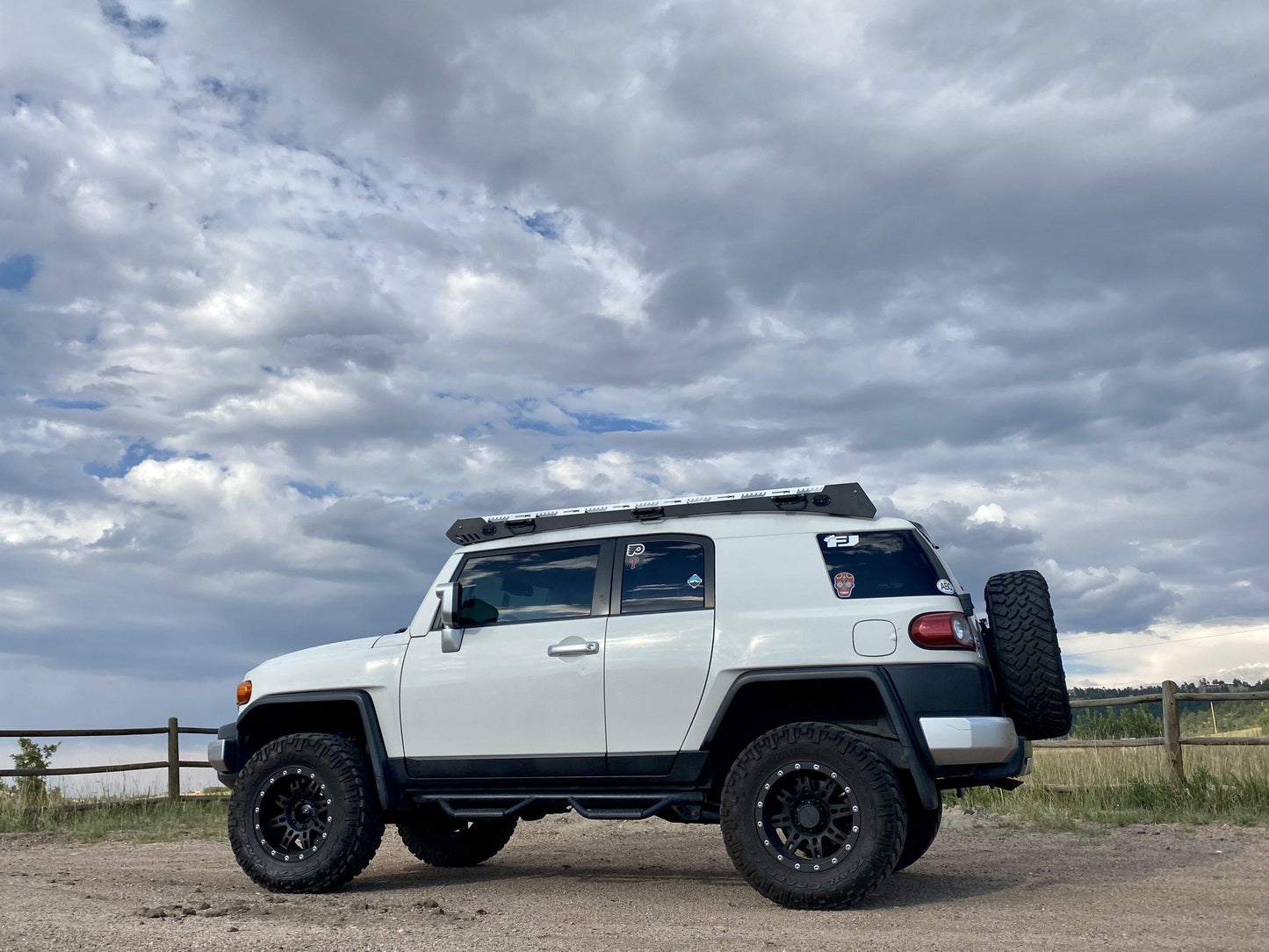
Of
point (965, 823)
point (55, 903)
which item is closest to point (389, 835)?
point (55, 903)

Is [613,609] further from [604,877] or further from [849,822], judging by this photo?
[604,877]

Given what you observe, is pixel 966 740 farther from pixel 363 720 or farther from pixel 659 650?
pixel 363 720

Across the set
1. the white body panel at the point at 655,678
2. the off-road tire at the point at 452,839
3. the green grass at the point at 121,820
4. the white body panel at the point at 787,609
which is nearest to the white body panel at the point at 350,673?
the off-road tire at the point at 452,839

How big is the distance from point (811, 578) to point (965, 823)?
6.18m

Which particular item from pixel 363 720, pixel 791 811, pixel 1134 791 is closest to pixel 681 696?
pixel 791 811

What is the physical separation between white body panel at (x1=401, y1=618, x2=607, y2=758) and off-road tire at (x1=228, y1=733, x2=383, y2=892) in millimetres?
429

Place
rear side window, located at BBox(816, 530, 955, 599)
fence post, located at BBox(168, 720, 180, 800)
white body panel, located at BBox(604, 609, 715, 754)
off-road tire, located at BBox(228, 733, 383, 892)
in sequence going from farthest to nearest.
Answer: fence post, located at BBox(168, 720, 180, 800) → off-road tire, located at BBox(228, 733, 383, 892) → white body panel, located at BBox(604, 609, 715, 754) → rear side window, located at BBox(816, 530, 955, 599)

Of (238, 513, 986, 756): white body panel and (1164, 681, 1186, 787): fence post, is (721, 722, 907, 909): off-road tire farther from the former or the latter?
(1164, 681, 1186, 787): fence post

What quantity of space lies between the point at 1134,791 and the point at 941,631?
762cm

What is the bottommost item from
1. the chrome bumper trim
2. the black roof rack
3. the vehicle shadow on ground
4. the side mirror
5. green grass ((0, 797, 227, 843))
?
green grass ((0, 797, 227, 843))

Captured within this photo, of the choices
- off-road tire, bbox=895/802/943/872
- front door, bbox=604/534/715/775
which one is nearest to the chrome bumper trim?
front door, bbox=604/534/715/775

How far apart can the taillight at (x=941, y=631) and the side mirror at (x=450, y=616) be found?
2711mm

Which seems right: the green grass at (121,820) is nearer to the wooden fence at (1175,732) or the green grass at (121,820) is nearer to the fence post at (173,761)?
the fence post at (173,761)

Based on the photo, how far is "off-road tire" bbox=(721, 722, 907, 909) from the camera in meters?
5.92
